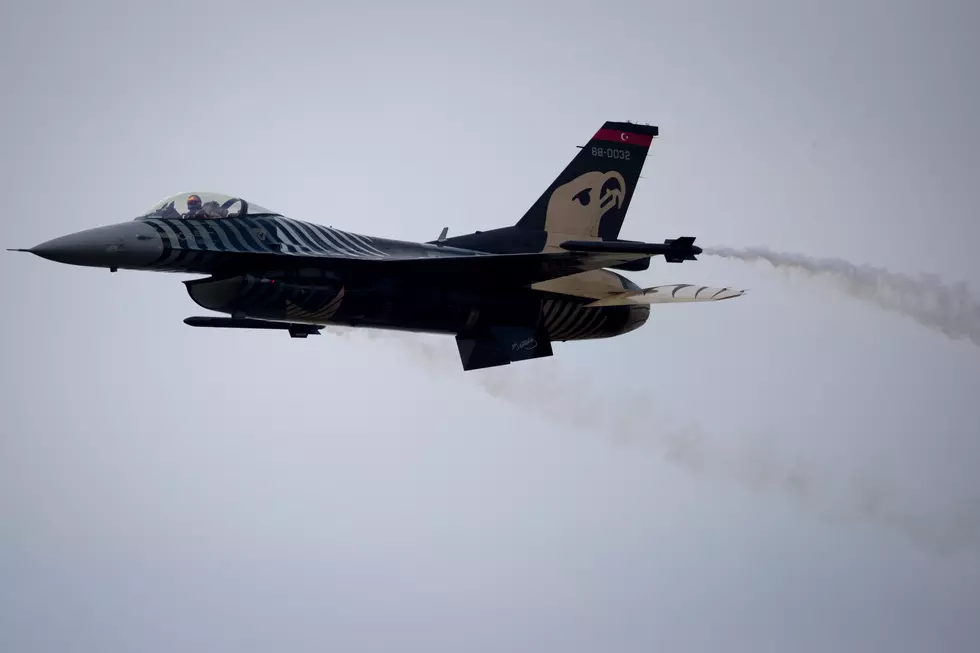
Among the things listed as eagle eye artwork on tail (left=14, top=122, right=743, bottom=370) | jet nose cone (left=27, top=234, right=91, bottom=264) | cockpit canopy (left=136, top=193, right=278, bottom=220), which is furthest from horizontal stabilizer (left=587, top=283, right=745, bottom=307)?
jet nose cone (left=27, top=234, right=91, bottom=264)

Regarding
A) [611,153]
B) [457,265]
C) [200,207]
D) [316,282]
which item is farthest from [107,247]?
[611,153]

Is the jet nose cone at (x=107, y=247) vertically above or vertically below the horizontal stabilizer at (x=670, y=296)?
below

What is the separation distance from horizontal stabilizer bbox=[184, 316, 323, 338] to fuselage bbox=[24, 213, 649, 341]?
1.42m

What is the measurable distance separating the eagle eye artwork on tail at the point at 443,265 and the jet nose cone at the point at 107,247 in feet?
0.08

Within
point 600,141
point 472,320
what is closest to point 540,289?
point 472,320

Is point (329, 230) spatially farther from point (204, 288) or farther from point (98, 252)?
point (98, 252)

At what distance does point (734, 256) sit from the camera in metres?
32.5

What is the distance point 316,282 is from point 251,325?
114 inches

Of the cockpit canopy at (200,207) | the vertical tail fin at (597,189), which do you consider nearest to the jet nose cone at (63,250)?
the cockpit canopy at (200,207)

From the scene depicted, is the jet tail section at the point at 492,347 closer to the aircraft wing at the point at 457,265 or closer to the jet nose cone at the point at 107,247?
the aircraft wing at the point at 457,265

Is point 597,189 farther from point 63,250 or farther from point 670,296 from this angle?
point 63,250

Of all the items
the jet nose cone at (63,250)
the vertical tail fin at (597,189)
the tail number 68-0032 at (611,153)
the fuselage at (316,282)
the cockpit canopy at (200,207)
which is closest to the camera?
the jet nose cone at (63,250)

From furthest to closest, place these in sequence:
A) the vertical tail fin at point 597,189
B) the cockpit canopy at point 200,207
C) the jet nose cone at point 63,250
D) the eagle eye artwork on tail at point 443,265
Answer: the vertical tail fin at point 597,189 → the cockpit canopy at point 200,207 → the eagle eye artwork on tail at point 443,265 → the jet nose cone at point 63,250

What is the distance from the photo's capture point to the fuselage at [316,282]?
2780 centimetres
